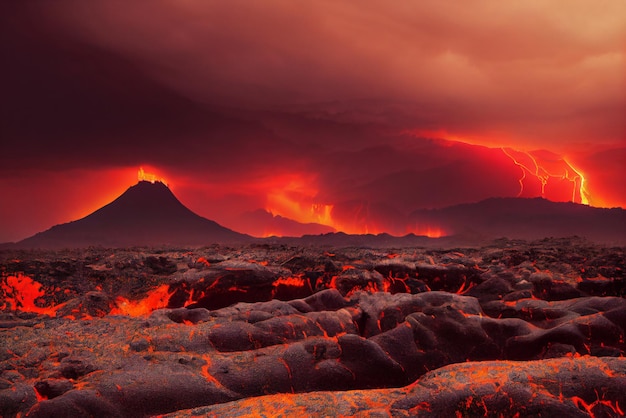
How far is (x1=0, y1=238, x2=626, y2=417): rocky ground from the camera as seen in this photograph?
9148 mm

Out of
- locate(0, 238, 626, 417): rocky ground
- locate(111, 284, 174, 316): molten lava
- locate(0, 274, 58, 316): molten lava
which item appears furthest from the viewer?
locate(0, 274, 58, 316): molten lava

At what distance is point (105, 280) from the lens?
29359 millimetres

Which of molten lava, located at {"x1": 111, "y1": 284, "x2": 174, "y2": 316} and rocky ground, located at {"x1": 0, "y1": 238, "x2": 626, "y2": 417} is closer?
rocky ground, located at {"x1": 0, "y1": 238, "x2": 626, "y2": 417}

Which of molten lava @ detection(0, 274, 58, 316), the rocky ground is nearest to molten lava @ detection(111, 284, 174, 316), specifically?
the rocky ground

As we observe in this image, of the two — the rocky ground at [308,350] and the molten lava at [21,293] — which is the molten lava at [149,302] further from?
the molten lava at [21,293]

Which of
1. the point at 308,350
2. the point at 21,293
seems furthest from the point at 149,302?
the point at 308,350

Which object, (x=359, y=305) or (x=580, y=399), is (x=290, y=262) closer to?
(x=359, y=305)

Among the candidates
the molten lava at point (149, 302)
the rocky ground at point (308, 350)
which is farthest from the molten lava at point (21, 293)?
the molten lava at point (149, 302)

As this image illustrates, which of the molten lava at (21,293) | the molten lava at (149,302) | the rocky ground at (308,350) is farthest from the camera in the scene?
the molten lava at (21,293)

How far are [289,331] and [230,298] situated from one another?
35.3 feet

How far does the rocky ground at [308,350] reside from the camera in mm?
9148

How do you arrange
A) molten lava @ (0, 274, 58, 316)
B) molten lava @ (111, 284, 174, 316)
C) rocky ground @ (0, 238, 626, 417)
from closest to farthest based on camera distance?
1. rocky ground @ (0, 238, 626, 417)
2. molten lava @ (111, 284, 174, 316)
3. molten lava @ (0, 274, 58, 316)

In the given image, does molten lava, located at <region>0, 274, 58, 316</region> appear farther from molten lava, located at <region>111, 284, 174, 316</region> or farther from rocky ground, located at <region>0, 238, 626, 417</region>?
molten lava, located at <region>111, 284, 174, 316</region>

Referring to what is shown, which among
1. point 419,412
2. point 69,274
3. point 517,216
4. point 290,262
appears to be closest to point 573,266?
point 290,262
